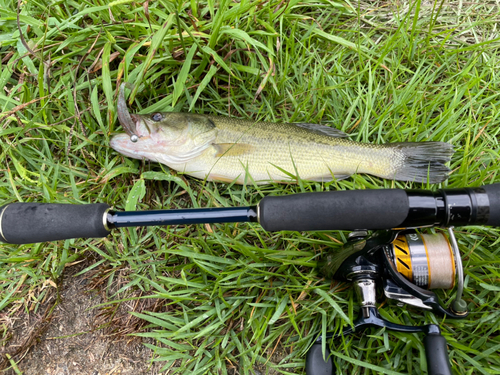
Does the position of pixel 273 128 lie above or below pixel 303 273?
above

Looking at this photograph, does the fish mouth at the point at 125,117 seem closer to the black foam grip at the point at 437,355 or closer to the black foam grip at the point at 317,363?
the black foam grip at the point at 317,363

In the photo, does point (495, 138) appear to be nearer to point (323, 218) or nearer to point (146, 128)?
point (323, 218)

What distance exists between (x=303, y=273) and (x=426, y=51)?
237 centimetres

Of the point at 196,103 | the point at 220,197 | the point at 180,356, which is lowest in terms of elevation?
the point at 180,356

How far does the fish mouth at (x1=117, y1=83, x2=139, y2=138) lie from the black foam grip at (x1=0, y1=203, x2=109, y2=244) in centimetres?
98

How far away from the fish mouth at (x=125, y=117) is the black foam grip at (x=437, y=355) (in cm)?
257

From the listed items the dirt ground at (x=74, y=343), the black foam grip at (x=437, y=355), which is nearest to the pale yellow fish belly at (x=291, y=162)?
the black foam grip at (x=437, y=355)

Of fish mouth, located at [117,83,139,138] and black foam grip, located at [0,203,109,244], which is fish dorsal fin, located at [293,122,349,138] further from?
black foam grip, located at [0,203,109,244]

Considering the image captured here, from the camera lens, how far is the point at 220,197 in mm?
2705

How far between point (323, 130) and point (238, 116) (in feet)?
2.63

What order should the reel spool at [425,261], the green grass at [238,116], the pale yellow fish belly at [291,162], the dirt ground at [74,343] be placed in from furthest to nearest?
the pale yellow fish belly at [291,162]
the dirt ground at [74,343]
the green grass at [238,116]
the reel spool at [425,261]

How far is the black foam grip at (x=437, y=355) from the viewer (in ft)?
A: 6.22

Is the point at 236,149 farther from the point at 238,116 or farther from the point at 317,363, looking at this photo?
the point at 317,363

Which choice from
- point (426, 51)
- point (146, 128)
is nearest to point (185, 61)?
point (146, 128)
